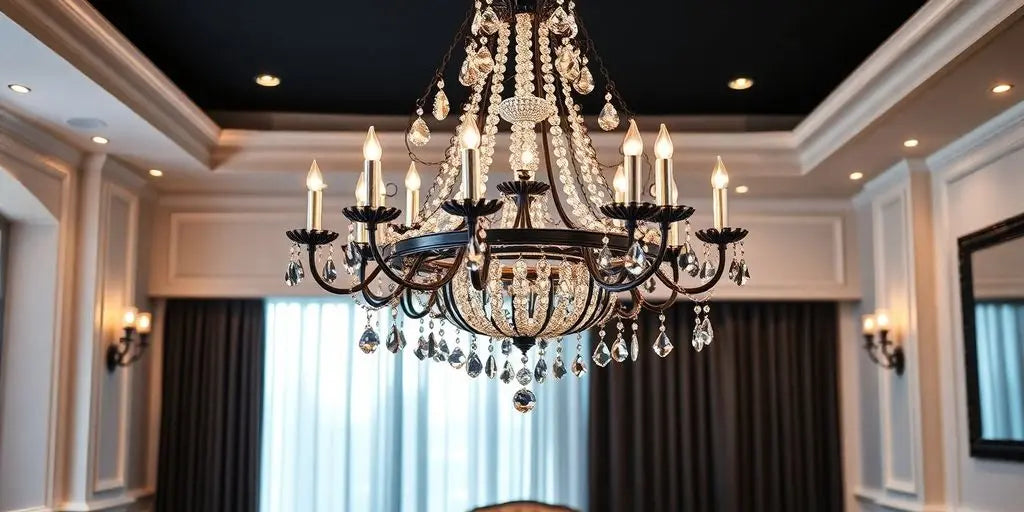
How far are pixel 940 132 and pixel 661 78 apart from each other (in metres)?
1.14

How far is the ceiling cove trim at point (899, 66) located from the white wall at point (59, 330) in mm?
3108

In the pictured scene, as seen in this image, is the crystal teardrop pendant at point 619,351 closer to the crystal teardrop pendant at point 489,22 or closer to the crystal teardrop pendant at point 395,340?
the crystal teardrop pendant at point 395,340

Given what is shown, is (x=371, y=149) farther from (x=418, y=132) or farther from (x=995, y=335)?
(x=995, y=335)

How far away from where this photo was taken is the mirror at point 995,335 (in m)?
3.83

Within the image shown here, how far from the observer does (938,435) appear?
4512 millimetres

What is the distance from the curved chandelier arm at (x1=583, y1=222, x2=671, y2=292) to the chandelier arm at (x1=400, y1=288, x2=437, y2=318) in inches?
14.0

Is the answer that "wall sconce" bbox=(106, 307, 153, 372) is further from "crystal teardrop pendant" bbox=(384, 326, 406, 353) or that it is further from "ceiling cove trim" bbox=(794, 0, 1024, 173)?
"ceiling cove trim" bbox=(794, 0, 1024, 173)

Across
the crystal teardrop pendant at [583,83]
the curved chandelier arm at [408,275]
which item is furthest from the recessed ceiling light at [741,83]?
the curved chandelier arm at [408,275]

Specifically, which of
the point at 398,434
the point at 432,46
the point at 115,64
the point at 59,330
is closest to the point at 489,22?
the point at 432,46

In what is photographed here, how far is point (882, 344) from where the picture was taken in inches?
190

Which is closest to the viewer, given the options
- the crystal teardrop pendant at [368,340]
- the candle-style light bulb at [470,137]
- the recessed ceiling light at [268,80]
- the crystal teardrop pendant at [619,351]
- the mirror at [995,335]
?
the candle-style light bulb at [470,137]

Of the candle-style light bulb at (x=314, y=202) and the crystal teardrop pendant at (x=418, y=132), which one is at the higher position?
the crystal teardrop pendant at (x=418, y=132)

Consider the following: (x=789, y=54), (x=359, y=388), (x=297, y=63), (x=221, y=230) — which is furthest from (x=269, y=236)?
(x=789, y=54)

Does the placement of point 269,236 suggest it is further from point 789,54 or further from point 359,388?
point 789,54
